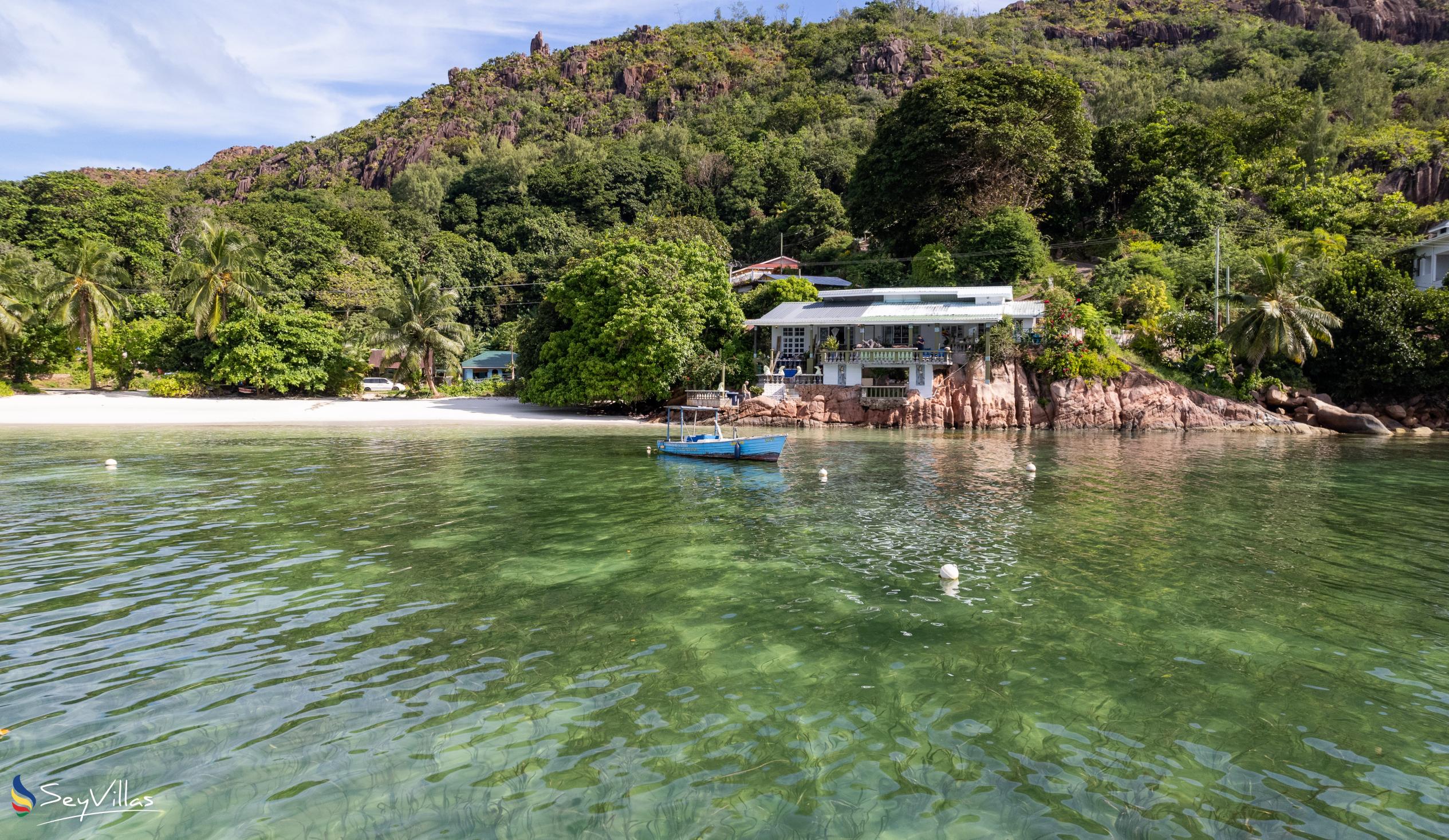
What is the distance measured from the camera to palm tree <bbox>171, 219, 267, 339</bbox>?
52.7 meters

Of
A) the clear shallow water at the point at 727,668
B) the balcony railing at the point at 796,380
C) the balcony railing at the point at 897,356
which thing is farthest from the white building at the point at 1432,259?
the clear shallow water at the point at 727,668

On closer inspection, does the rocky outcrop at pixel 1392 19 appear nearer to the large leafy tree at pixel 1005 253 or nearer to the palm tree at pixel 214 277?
the large leafy tree at pixel 1005 253

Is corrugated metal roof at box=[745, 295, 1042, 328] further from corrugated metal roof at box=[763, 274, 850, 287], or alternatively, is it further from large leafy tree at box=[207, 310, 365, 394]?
large leafy tree at box=[207, 310, 365, 394]

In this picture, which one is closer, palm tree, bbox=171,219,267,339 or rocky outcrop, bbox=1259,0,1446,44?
palm tree, bbox=171,219,267,339

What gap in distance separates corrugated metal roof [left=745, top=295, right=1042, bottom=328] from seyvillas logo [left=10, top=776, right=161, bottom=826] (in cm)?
4101

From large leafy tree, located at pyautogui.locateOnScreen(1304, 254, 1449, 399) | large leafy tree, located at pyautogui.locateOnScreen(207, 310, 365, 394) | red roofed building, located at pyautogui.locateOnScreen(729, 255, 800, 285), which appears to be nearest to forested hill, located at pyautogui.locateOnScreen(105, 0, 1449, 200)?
red roofed building, located at pyautogui.locateOnScreen(729, 255, 800, 285)

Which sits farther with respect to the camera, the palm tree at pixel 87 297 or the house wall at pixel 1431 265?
the palm tree at pixel 87 297

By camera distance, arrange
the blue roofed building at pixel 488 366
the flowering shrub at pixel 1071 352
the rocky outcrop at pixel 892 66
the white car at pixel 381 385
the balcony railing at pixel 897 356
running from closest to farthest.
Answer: the flowering shrub at pixel 1071 352, the balcony railing at pixel 897 356, the white car at pixel 381 385, the blue roofed building at pixel 488 366, the rocky outcrop at pixel 892 66

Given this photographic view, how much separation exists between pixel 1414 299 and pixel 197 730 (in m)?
56.5

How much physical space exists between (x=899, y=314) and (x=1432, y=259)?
3616 cm

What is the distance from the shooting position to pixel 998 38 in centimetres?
14850

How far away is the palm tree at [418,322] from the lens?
5553cm

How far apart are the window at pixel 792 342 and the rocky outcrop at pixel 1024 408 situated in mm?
4668

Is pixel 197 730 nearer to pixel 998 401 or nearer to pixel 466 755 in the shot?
pixel 466 755
